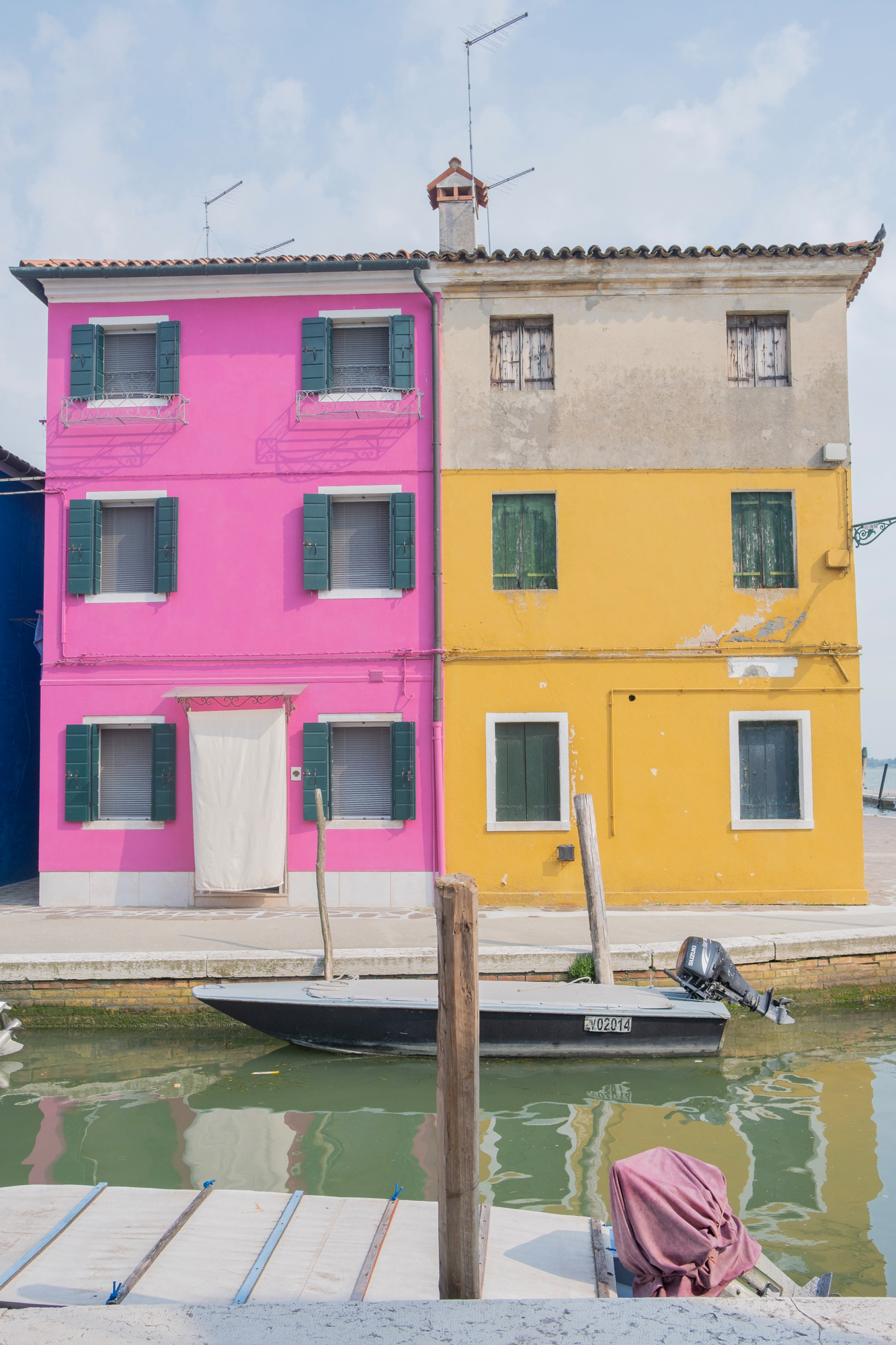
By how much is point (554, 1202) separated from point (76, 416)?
11.3 metres

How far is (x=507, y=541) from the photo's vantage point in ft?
41.9

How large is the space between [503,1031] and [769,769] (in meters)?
5.83

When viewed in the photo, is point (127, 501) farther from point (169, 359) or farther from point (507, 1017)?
point (507, 1017)

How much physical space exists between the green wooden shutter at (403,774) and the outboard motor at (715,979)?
434 centimetres

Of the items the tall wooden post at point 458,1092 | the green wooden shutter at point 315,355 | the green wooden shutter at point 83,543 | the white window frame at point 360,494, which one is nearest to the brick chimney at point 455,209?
the green wooden shutter at point 315,355

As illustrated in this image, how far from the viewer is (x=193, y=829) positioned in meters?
12.3

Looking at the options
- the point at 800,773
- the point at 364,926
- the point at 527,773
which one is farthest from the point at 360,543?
the point at 800,773

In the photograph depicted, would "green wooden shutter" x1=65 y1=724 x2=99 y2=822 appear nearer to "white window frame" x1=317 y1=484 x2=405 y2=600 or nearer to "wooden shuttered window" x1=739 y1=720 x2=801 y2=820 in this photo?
"white window frame" x1=317 y1=484 x2=405 y2=600

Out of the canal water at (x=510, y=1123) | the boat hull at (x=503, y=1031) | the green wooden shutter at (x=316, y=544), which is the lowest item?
the canal water at (x=510, y=1123)

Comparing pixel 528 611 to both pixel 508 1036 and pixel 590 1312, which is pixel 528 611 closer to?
pixel 508 1036

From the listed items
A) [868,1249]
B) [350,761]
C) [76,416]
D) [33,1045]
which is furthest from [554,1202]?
[76,416]

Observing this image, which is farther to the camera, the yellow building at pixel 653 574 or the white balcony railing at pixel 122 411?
the white balcony railing at pixel 122 411

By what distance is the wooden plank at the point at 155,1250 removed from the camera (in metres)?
4.18

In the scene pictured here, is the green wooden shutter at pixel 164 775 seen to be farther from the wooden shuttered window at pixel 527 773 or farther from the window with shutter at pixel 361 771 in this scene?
the wooden shuttered window at pixel 527 773
